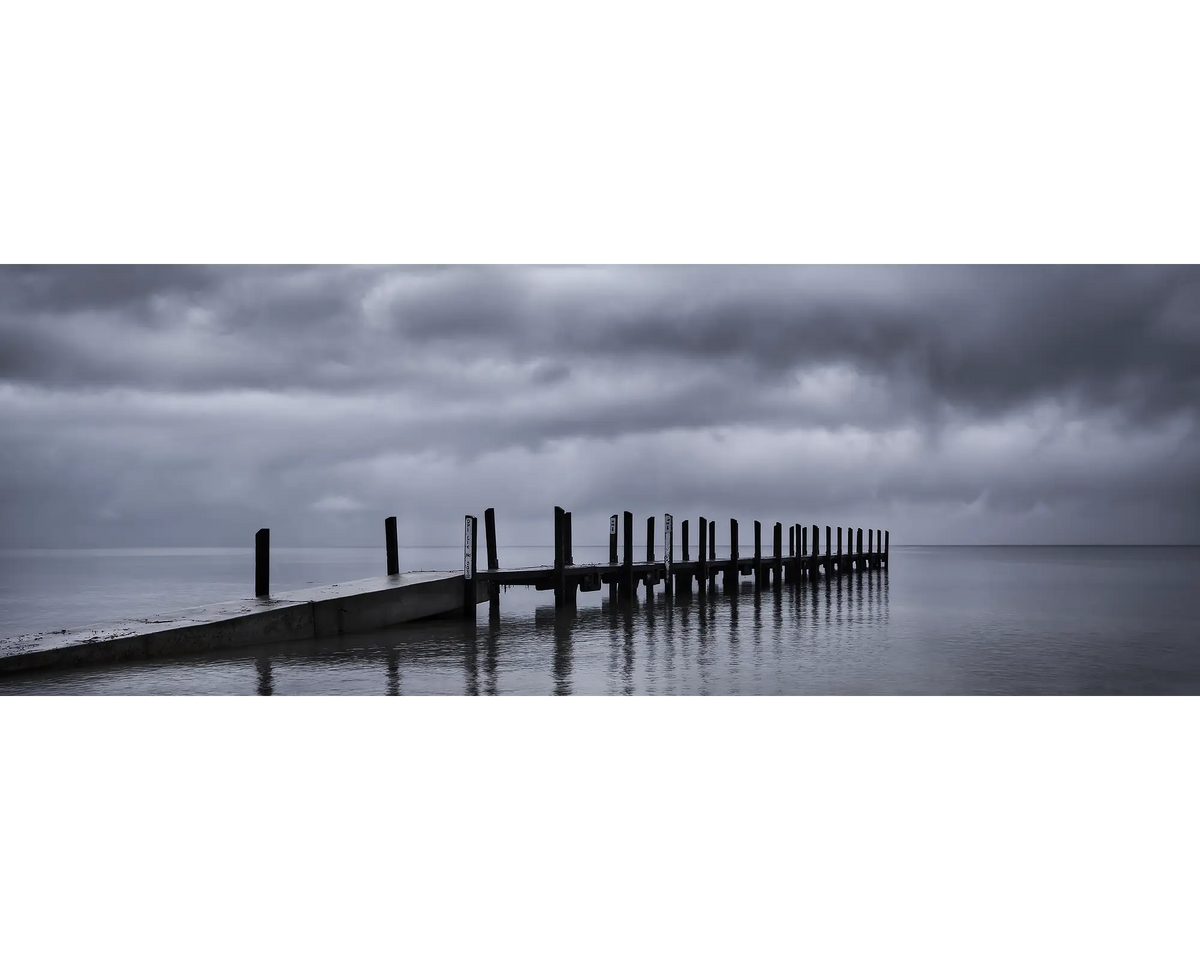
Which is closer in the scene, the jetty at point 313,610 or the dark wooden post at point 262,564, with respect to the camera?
the jetty at point 313,610

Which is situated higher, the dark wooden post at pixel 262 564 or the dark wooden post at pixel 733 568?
the dark wooden post at pixel 262 564

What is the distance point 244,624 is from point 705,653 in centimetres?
690

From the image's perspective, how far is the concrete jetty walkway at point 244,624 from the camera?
8.17 m

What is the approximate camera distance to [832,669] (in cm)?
1148

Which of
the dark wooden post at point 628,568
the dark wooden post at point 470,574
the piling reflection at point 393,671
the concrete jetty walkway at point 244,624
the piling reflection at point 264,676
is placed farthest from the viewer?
the dark wooden post at point 628,568

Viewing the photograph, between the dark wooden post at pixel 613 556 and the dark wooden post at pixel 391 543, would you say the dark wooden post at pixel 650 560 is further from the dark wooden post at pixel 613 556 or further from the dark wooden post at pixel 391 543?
the dark wooden post at pixel 391 543

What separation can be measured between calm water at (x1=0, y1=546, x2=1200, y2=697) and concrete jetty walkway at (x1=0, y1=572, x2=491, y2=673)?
0.19 meters

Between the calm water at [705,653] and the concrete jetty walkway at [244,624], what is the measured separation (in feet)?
0.62

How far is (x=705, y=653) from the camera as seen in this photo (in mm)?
12742

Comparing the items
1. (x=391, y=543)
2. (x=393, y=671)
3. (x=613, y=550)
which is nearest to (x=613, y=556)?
(x=613, y=550)

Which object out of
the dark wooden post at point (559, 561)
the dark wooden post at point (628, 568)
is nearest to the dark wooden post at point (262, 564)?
the dark wooden post at point (559, 561)
